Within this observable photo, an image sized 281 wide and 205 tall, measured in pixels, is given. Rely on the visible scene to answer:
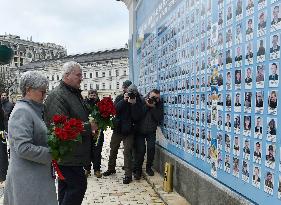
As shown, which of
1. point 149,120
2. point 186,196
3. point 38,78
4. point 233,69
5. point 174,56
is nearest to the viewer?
point 38,78

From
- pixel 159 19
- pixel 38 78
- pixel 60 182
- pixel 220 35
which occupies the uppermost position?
pixel 159 19

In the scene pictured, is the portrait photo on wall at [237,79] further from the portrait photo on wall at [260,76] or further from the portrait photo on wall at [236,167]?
the portrait photo on wall at [236,167]

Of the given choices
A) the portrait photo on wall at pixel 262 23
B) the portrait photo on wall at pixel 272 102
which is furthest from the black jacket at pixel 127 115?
the portrait photo on wall at pixel 272 102

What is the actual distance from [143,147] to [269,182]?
16.2 feet

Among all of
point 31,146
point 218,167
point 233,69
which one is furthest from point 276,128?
point 31,146

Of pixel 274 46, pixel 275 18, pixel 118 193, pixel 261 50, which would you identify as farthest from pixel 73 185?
pixel 118 193

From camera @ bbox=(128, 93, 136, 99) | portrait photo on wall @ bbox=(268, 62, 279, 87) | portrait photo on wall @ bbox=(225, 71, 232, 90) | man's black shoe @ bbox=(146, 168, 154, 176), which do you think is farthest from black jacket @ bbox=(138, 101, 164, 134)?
portrait photo on wall @ bbox=(268, 62, 279, 87)

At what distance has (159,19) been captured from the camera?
8.41m

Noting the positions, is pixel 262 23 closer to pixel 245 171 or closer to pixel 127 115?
pixel 245 171

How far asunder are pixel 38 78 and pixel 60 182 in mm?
1602

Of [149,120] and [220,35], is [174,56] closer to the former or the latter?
[149,120]

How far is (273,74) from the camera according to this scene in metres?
3.49

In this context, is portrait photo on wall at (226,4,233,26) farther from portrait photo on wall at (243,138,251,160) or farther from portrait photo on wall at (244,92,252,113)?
portrait photo on wall at (243,138,251,160)

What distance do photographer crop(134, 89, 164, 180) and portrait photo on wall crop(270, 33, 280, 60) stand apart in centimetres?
458
